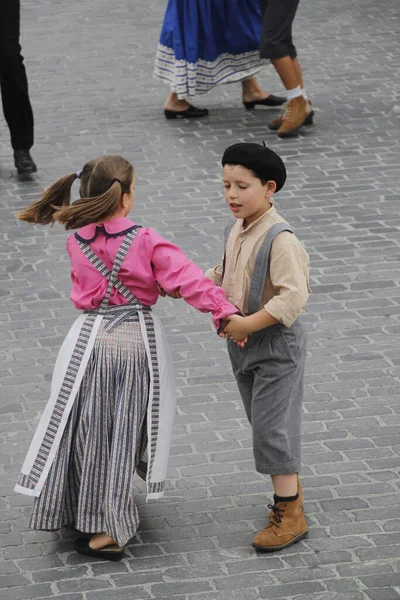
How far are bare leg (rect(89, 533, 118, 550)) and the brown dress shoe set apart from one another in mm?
5491

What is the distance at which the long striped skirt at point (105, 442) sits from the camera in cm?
437

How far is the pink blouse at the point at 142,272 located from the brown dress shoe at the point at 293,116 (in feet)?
17.3

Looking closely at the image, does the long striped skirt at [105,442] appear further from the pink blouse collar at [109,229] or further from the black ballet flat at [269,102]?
the black ballet flat at [269,102]

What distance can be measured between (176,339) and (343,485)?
5.49 feet

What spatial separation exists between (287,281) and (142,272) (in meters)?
0.50

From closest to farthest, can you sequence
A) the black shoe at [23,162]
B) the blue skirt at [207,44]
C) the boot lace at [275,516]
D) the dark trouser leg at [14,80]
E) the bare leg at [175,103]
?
the boot lace at [275,516] < the dark trouser leg at [14,80] < the black shoe at [23,162] < the blue skirt at [207,44] < the bare leg at [175,103]

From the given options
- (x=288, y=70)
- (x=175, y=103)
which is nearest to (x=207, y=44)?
(x=175, y=103)

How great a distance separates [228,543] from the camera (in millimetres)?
4551

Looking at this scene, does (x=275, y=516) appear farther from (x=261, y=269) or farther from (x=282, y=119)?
(x=282, y=119)

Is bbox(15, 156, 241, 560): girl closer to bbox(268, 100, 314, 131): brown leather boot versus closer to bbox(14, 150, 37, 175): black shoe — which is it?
bbox(14, 150, 37, 175): black shoe

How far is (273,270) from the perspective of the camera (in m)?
4.23

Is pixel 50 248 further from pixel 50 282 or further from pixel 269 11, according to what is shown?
pixel 269 11

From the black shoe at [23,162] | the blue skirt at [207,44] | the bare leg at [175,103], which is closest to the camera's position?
the black shoe at [23,162]

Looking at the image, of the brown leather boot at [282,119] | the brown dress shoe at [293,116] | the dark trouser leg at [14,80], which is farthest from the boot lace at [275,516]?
the brown leather boot at [282,119]
